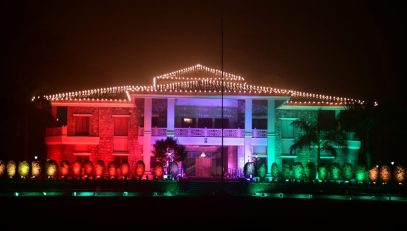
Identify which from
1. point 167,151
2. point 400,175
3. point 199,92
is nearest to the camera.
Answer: point 400,175

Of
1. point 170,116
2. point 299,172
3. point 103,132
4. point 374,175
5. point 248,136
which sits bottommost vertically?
point 374,175

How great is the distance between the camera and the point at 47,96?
4134 cm

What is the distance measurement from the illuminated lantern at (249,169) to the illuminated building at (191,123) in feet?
7.11

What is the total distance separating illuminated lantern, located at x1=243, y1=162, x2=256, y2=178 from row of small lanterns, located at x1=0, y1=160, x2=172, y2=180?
574cm

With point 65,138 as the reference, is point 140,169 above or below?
below

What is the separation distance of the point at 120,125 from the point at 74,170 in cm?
610

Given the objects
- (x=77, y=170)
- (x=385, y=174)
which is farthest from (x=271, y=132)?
(x=77, y=170)

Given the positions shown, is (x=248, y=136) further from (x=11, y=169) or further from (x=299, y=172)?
(x=11, y=169)

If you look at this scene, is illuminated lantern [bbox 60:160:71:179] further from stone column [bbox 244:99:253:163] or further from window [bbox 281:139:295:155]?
window [bbox 281:139:295:155]

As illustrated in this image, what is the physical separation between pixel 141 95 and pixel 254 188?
1140cm

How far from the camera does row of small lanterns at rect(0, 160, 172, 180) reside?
36469 millimetres

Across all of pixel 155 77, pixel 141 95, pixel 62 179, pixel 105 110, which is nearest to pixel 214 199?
pixel 62 179

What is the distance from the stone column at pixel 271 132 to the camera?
4066 cm

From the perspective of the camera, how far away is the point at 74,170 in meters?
38.0
